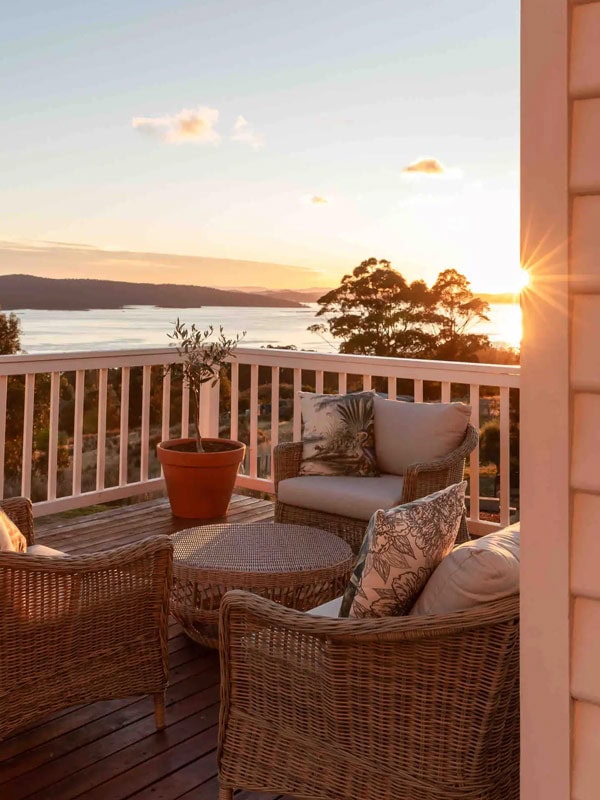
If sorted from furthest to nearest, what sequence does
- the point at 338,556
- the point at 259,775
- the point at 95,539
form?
the point at 95,539
the point at 338,556
the point at 259,775

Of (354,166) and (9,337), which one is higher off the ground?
(354,166)

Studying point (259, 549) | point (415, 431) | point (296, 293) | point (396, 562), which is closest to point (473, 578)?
point (396, 562)

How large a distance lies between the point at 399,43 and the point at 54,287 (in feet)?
12.8

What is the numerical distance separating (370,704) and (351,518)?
2132 millimetres

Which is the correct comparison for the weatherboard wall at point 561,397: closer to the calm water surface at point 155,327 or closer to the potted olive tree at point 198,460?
the calm water surface at point 155,327

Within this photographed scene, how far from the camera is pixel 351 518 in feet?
12.3

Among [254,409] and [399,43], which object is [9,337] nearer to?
[254,409]

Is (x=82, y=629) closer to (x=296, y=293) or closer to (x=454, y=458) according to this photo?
(x=454, y=458)

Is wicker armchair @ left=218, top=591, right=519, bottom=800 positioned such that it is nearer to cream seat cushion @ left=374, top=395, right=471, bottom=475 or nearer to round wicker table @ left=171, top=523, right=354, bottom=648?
round wicker table @ left=171, top=523, right=354, bottom=648

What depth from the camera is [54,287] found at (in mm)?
7426

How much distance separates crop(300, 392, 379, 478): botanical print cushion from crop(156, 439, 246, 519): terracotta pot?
0.76 meters

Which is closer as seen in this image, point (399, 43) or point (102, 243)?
point (399, 43)

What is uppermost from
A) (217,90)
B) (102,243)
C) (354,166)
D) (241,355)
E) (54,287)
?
(217,90)

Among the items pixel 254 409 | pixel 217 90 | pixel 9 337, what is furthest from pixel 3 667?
pixel 217 90
